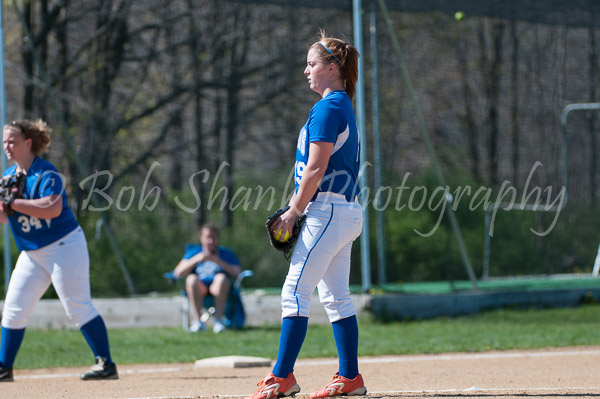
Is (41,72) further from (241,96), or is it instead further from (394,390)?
(394,390)

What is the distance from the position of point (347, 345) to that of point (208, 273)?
5.17 metres

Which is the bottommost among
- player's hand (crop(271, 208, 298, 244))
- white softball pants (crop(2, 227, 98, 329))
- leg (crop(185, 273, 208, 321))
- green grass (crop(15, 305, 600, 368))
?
green grass (crop(15, 305, 600, 368))

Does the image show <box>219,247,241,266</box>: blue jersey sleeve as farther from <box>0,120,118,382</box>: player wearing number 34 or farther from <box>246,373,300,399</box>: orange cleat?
<box>246,373,300,399</box>: orange cleat

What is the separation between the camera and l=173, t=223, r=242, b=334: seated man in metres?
9.28

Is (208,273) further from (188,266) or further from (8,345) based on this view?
(8,345)

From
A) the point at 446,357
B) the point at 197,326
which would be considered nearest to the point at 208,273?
the point at 197,326

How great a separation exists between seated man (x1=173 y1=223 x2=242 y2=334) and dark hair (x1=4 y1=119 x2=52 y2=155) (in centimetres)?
368

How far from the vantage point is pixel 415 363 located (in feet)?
22.8

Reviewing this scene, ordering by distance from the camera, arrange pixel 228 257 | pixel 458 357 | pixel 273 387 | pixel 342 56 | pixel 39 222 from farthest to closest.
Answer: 1. pixel 228 257
2. pixel 458 357
3. pixel 39 222
4. pixel 342 56
5. pixel 273 387

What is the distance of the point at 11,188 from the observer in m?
5.71

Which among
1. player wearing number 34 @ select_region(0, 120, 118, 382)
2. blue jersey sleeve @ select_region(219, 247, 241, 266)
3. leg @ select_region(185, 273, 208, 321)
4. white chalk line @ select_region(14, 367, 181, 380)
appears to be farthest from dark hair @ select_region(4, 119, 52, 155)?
blue jersey sleeve @ select_region(219, 247, 241, 266)

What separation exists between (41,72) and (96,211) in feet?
6.40

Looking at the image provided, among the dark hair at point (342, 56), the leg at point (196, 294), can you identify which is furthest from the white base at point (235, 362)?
the dark hair at point (342, 56)

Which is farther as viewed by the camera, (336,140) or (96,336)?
(96,336)
